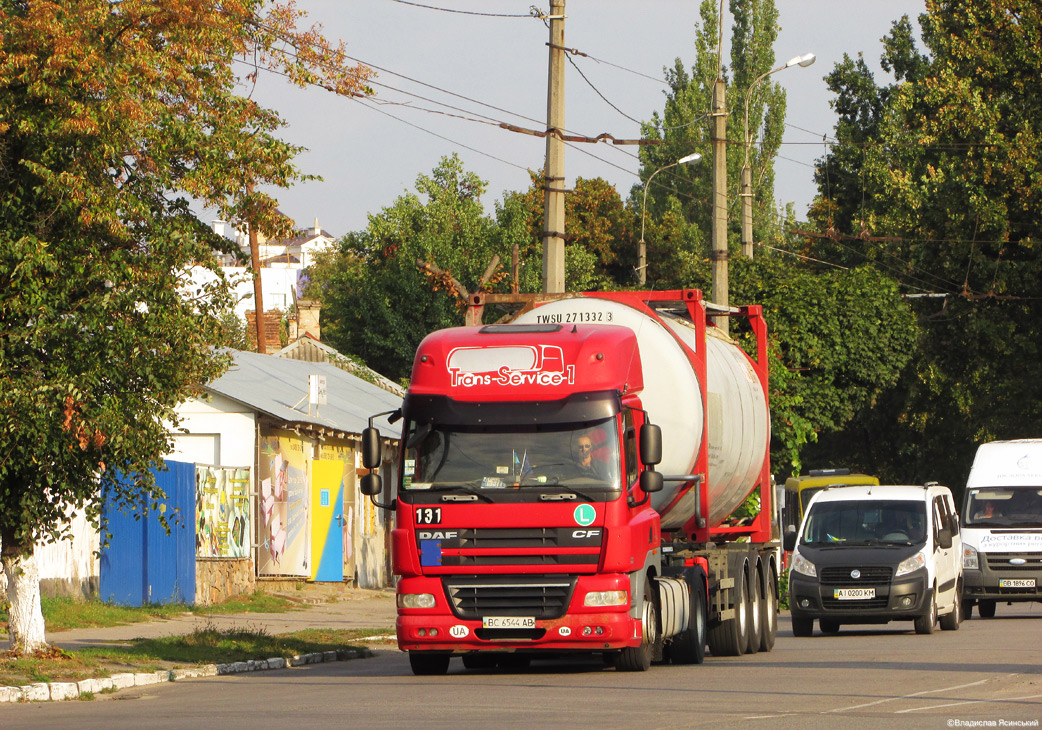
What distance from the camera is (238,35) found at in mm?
16656

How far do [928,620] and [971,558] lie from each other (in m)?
5.79

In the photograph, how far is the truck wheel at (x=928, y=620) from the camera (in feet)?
76.1

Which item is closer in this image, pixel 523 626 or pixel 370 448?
pixel 523 626

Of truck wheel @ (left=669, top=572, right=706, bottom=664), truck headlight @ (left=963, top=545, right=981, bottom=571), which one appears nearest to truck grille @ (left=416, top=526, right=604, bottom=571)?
truck wheel @ (left=669, top=572, right=706, bottom=664)

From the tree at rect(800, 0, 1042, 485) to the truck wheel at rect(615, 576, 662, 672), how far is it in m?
25.5

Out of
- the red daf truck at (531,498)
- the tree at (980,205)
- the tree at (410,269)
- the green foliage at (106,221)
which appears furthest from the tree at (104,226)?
the tree at (410,269)

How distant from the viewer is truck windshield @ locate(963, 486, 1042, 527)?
2902 cm

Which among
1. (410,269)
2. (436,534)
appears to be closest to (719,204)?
(436,534)

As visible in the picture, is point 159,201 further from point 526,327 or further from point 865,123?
point 865,123

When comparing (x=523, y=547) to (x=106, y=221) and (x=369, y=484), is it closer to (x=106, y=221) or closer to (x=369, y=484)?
(x=369, y=484)

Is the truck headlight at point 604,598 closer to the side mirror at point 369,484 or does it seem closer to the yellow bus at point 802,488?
the side mirror at point 369,484

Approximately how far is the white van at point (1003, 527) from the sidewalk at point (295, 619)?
33.9 feet

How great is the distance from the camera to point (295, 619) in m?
25.5

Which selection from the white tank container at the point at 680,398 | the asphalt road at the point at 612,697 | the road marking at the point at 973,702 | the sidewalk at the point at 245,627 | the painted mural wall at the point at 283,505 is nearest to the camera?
the asphalt road at the point at 612,697
